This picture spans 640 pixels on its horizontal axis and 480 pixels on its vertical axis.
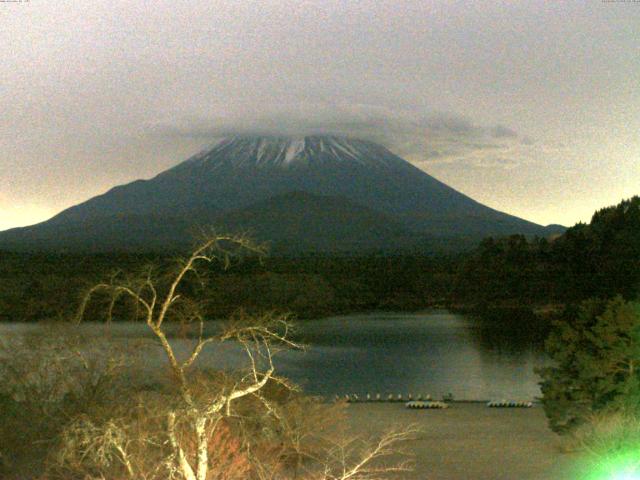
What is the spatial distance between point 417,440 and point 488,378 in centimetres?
1488

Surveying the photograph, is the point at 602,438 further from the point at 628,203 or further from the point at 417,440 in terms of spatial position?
the point at 628,203

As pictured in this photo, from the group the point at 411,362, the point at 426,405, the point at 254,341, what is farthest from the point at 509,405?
the point at 411,362

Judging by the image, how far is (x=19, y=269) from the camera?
6084 cm

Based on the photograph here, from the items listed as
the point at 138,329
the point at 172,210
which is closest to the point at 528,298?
the point at 138,329

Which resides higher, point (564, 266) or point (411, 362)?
point (564, 266)

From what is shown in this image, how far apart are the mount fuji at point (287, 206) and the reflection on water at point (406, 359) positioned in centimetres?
4760

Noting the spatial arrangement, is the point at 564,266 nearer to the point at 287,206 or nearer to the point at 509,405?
the point at 509,405

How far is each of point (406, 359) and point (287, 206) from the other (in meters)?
77.7

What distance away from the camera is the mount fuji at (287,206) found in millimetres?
100312

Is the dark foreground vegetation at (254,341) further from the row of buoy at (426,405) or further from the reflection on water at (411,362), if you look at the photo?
the row of buoy at (426,405)

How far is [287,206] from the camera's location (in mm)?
111438

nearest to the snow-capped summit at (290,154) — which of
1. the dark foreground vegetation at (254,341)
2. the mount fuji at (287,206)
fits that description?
the mount fuji at (287,206)

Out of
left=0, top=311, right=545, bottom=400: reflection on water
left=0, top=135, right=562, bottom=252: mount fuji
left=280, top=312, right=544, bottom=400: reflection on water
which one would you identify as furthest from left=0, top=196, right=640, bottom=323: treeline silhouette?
left=0, top=135, right=562, bottom=252: mount fuji

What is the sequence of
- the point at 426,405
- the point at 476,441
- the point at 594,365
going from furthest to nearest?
1. the point at 426,405
2. the point at 476,441
3. the point at 594,365
